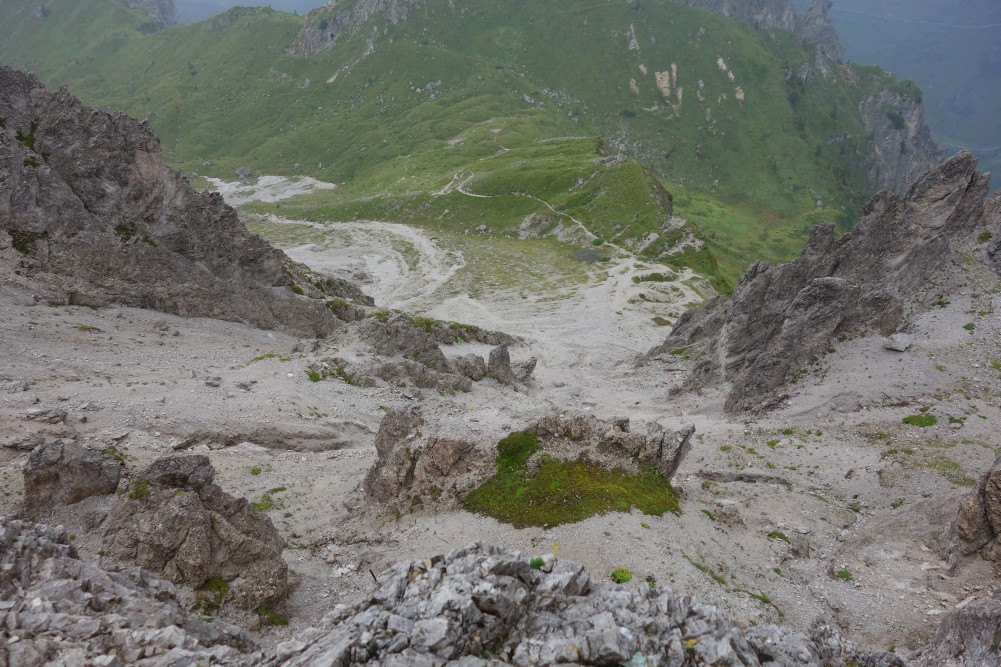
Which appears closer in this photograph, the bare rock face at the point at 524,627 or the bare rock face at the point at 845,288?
the bare rock face at the point at 524,627

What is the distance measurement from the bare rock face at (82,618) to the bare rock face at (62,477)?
681cm

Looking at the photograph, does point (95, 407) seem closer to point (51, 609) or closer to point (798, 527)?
point (51, 609)

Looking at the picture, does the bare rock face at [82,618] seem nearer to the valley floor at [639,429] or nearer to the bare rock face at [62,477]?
the valley floor at [639,429]

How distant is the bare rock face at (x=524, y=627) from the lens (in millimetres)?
12820

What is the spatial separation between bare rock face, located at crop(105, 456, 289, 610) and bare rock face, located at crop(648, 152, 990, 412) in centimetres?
4056

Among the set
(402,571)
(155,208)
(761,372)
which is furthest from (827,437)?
(155,208)

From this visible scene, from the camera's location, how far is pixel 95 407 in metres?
34.1

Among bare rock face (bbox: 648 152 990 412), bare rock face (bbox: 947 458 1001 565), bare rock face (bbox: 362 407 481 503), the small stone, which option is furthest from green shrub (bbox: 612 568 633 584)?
the small stone

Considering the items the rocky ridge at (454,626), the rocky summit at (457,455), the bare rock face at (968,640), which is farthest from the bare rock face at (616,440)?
the bare rock face at (968,640)

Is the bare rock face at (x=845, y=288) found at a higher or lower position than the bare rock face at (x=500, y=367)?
higher

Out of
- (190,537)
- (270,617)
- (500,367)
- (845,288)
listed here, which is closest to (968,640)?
(270,617)

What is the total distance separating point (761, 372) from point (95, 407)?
50345mm

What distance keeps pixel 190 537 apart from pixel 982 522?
3293 cm

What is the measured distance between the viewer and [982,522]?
77.6 feet
